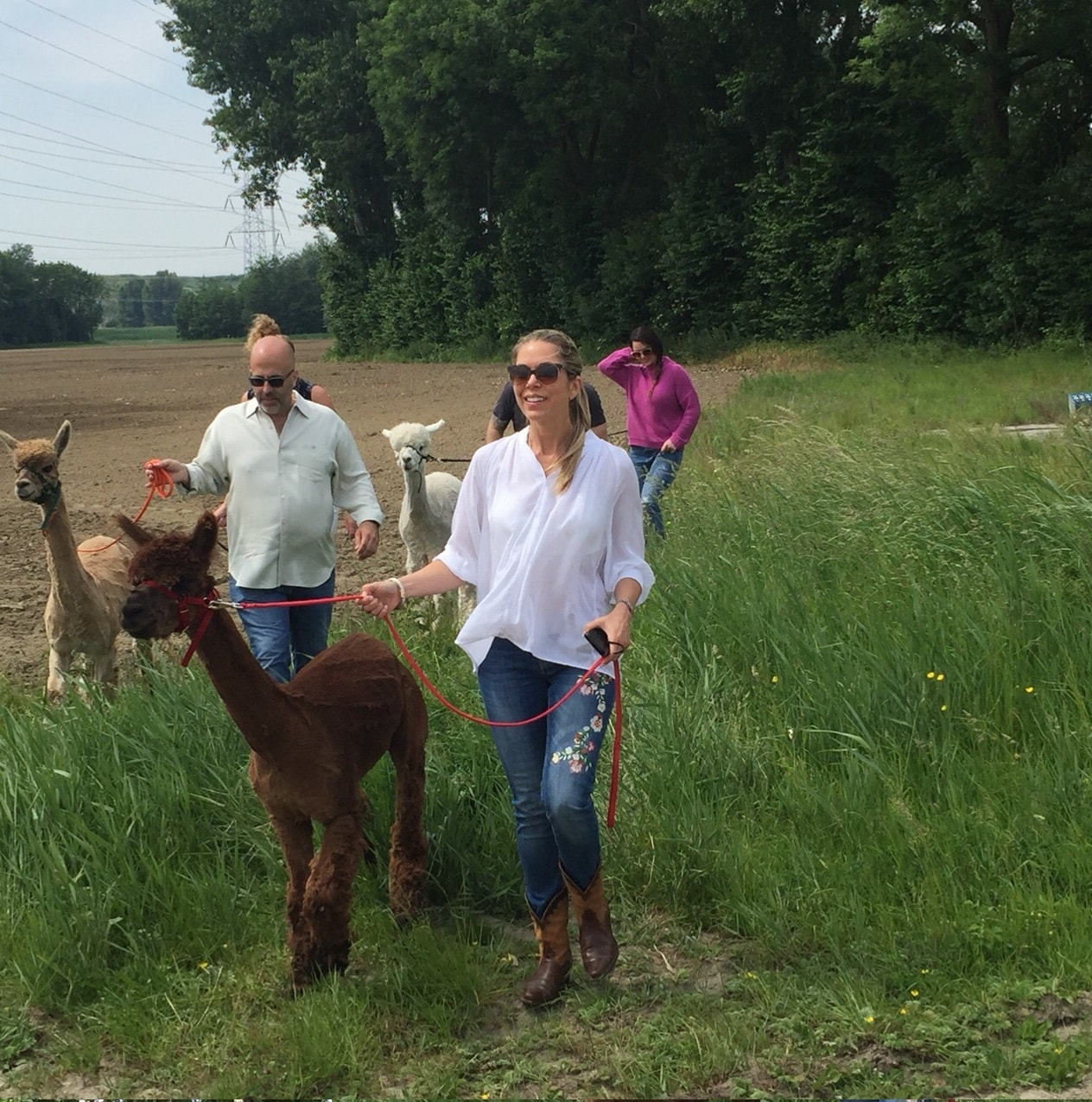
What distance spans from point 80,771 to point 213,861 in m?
0.73

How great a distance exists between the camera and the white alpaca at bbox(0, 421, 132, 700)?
23.1ft

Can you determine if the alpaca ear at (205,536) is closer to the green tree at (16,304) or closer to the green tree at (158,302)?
the green tree at (16,304)

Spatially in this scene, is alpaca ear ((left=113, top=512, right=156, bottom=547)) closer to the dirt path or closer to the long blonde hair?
the long blonde hair

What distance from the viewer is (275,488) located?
5.81 meters

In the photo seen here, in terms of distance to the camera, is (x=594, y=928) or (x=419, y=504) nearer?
(x=594, y=928)

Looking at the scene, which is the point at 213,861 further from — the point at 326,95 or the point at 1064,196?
the point at 326,95

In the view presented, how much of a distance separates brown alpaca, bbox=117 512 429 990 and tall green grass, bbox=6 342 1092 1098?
24cm

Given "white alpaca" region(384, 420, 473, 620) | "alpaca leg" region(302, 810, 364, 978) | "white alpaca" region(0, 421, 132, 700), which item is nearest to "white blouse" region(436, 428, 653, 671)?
"alpaca leg" region(302, 810, 364, 978)

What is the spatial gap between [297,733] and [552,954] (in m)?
1.15

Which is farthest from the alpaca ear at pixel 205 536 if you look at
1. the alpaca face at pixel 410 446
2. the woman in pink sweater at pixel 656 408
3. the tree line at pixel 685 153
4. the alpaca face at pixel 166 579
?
the tree line at pixel 685 153

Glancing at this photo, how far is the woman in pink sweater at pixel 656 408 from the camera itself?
10.4 metres

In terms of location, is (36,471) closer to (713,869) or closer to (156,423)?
(713,869)

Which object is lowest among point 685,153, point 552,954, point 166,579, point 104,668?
point 552,954

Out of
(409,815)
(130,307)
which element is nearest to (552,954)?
(409,815)
